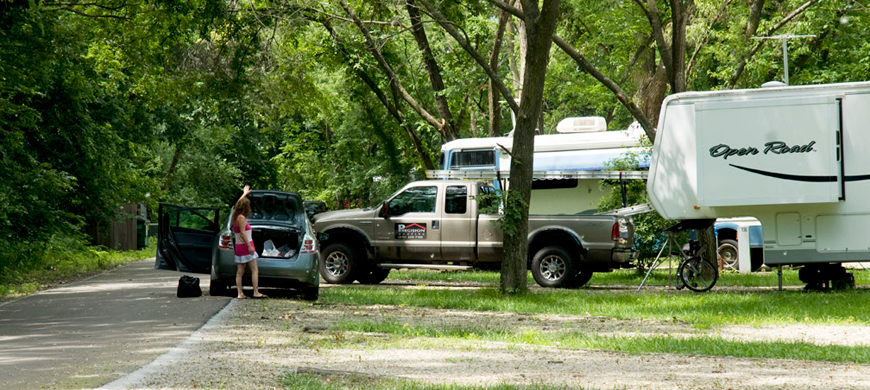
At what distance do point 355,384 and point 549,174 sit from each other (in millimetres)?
15482

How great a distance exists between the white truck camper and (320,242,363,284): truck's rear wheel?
6074 millimetres

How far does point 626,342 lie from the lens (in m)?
10.1

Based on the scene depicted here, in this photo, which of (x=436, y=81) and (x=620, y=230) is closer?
(x=620, y=230)

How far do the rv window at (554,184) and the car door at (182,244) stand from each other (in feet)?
34.1

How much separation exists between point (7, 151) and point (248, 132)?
3135 cm

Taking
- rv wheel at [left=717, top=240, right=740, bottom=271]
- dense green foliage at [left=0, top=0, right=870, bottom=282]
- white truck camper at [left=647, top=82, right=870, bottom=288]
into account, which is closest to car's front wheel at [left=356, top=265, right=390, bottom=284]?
dense green foliage at [left=0, top=0, right=870, bottom=282]

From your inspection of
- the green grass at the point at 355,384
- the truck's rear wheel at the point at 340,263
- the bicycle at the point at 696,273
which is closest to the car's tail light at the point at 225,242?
the truck's rear wheel at the point at 340,263

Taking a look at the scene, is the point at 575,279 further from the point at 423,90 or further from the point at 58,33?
the point at 423,90

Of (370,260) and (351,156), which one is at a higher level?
A: (351,156)

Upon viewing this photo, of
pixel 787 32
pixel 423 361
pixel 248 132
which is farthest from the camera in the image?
pixel 248 132

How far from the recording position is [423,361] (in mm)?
8672

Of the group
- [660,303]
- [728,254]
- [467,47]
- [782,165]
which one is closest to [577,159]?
[728,254]

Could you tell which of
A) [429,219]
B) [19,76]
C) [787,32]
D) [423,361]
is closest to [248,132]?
[787,32]

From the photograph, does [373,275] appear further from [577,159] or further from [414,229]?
[577,159]
